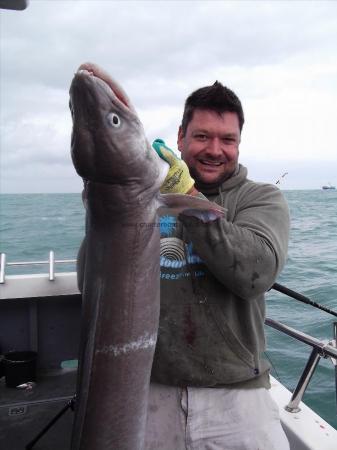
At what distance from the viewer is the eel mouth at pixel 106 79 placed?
187 cm

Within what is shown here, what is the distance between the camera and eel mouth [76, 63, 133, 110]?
187cm

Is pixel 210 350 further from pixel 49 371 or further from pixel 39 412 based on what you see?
pixel 49 371

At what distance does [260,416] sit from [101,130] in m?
1.75

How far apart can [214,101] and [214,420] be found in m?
1.82

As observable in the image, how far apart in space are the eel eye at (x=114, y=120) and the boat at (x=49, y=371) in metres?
2.21

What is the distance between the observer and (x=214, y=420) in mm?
2443

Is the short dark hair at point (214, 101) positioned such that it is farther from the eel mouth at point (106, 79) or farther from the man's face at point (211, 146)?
the eel mouth at point (106, 79)

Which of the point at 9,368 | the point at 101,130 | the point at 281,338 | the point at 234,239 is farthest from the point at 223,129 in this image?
the point at 281,338

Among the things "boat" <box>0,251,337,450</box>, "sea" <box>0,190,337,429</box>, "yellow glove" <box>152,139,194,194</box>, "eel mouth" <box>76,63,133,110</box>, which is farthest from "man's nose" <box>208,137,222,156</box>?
"sea" <box>0,190,337,429</box>

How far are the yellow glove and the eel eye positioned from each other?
1.37 feet

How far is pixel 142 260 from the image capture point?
207 cm

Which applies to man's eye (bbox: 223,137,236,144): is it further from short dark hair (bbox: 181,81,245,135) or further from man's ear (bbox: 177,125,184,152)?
man's ear (bbox: 177,125,184,152)

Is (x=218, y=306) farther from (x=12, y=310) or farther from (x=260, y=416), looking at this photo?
(x=12, y=310)

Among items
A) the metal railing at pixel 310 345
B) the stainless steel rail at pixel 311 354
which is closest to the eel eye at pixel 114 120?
the metal railing at pixel 310 345
